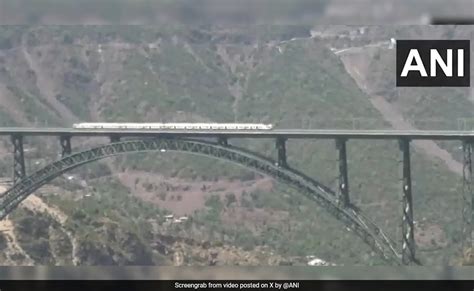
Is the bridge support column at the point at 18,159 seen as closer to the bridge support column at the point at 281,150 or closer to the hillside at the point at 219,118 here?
the hillside at the point at 219,118

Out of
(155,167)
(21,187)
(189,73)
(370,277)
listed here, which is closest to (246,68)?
(189,73)

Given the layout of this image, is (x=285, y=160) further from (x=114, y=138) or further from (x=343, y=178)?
(x=114, y=138)

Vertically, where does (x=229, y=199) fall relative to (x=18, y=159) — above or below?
below

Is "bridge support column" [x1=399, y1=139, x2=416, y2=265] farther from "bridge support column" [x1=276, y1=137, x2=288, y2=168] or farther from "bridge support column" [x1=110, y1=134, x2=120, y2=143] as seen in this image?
"bridge support column" [x1=110, y1=134, x2=120, y2=143]

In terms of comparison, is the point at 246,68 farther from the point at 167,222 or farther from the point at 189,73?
the point at 167,222

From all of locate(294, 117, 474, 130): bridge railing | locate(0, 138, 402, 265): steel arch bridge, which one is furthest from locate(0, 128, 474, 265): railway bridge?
locate(294, 117, 474, 130): bridge railing
